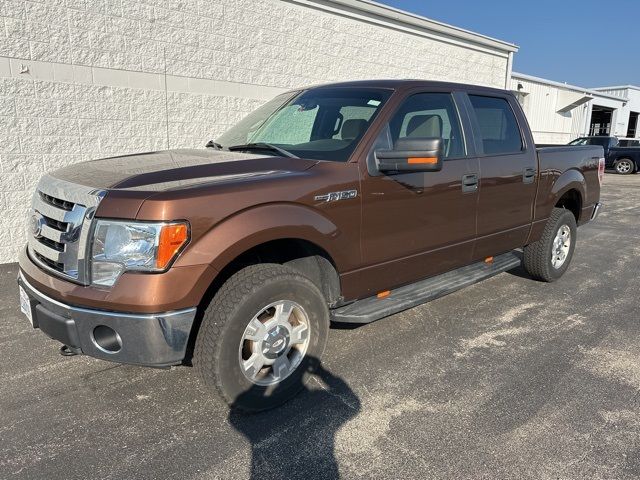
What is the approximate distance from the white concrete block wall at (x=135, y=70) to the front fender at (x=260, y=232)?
15.4ft

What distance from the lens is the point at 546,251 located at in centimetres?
517

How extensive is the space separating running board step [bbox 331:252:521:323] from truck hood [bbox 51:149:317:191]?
3.46 feet

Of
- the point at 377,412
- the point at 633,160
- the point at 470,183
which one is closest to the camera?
the point at 377,412

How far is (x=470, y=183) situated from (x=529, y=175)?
1.05m

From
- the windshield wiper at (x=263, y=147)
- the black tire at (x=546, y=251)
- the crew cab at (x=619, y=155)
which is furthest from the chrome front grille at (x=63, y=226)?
the crew cab at (x=619, y=155)

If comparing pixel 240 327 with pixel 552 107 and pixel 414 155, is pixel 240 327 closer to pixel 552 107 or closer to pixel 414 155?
pixel 414 155

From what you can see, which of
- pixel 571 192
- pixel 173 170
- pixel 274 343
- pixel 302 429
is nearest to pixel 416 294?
pixel 274 343

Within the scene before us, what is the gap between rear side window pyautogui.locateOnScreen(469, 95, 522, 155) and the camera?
168 inches

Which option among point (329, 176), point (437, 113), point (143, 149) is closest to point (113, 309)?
point (329, 176)

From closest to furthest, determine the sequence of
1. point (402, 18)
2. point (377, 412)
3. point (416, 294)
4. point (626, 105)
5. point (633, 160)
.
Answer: point (377, 412) → point (416, 294) → point (402, 18) → point (633, 160) → point (626, 105)

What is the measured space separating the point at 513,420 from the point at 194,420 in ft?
6.15

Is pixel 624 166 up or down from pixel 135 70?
down

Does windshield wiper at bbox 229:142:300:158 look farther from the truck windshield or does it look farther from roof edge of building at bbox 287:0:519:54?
roof edge of building at bbox 287:0:519:54

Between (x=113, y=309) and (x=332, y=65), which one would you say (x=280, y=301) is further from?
(x=332, y=65)
